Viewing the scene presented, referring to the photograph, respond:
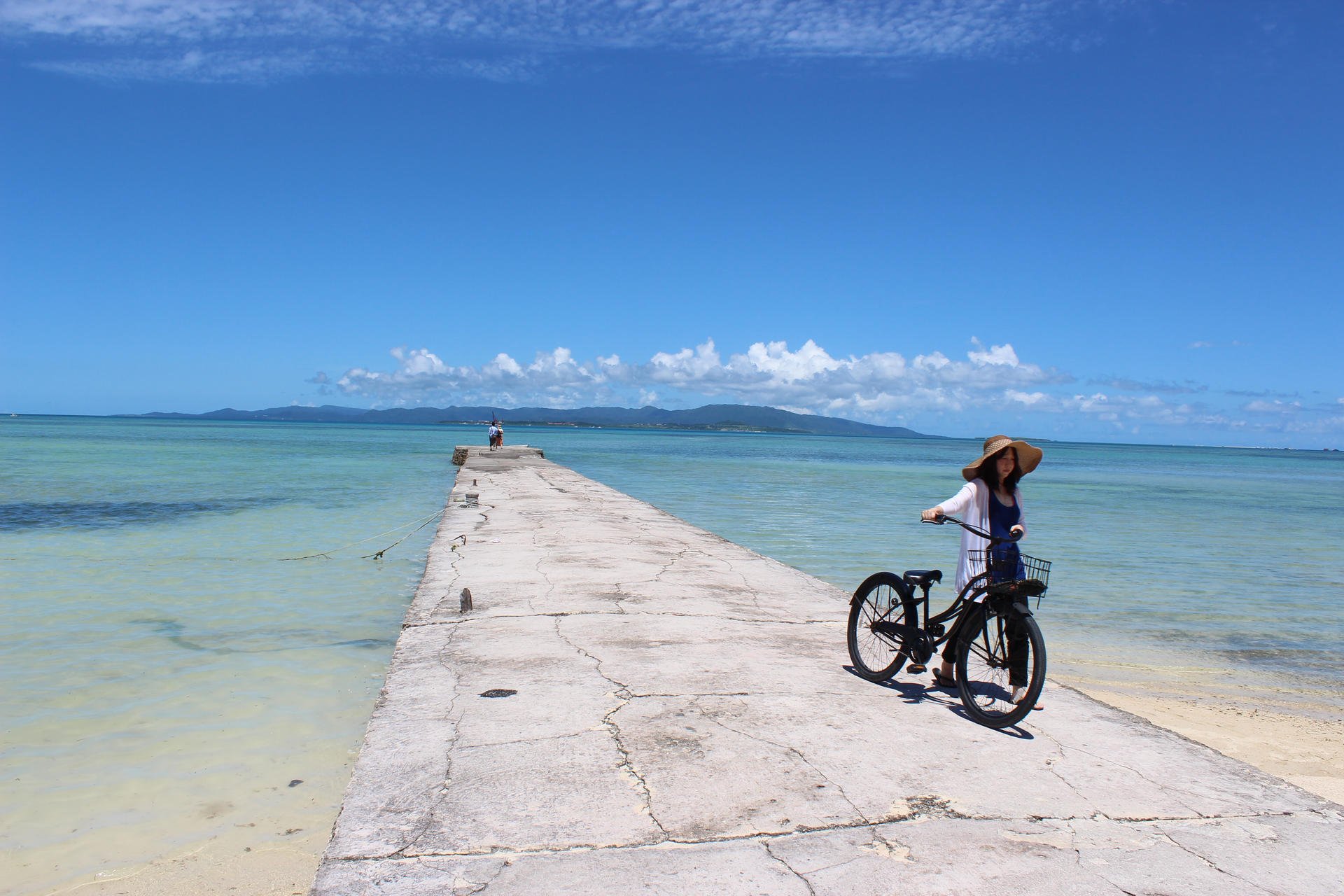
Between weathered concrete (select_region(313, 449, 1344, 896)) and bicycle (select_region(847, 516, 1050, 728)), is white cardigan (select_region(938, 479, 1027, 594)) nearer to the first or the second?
bicycle (select_region(847, 516, 1050, 728))

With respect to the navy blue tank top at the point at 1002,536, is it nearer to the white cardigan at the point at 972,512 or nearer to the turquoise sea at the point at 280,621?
the white cardigan at the point at 972,512

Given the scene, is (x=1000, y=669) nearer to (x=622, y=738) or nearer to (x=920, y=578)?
(x=920, y=578)

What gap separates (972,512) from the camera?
4.48 m

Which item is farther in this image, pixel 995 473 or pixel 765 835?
pixel 995 473

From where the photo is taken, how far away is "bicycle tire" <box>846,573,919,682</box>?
466 centimetres

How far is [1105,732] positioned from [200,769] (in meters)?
4.19

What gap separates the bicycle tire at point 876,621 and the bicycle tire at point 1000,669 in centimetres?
35

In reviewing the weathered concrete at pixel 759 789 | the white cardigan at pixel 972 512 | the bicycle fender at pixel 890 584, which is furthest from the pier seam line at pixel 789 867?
the white cardigan at pixel 972 512

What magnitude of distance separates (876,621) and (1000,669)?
0.71 meters

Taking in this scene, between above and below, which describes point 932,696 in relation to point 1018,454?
below

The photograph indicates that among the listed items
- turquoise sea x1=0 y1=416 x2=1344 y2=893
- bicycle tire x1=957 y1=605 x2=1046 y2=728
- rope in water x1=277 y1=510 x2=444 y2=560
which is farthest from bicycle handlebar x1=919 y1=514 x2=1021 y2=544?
rope in water x1=277 y1=510 x2=444 y2=560

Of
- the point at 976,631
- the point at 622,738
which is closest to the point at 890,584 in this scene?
the point at 976,631

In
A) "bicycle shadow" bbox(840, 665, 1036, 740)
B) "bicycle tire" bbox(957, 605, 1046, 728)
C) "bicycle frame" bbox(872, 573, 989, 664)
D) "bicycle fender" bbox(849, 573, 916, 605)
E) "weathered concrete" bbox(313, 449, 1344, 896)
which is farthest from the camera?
"bicycle fender" bbox(849, 573, 916, 605)

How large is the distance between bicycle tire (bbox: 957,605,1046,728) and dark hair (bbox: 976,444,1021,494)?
25.3 inches
